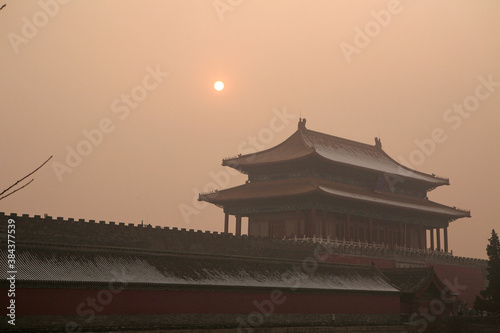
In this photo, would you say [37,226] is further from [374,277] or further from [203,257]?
[374,277]

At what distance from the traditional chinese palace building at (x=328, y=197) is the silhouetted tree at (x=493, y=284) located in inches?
448

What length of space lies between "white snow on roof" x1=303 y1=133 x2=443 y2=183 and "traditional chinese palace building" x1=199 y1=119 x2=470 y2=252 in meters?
0.15

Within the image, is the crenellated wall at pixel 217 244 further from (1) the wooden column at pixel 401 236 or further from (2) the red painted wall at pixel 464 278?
(1) the wooden column at pixel 401 236

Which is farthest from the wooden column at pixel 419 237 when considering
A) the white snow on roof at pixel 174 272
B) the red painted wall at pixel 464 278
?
the white snow on roof at pixel 174 272

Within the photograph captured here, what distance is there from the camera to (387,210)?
168 ft

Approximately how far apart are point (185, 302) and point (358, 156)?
3300 cm

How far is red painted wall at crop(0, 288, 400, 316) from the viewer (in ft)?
72.1

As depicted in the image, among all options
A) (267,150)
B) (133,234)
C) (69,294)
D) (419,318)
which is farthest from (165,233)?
(267,150)

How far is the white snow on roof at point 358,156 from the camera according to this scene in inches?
2013

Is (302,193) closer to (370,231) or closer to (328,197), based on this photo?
(328,197)

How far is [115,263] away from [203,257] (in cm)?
481

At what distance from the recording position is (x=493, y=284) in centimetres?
3638

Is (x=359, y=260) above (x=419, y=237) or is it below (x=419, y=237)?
below

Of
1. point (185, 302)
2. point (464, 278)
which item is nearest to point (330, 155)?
point (464, 278)
